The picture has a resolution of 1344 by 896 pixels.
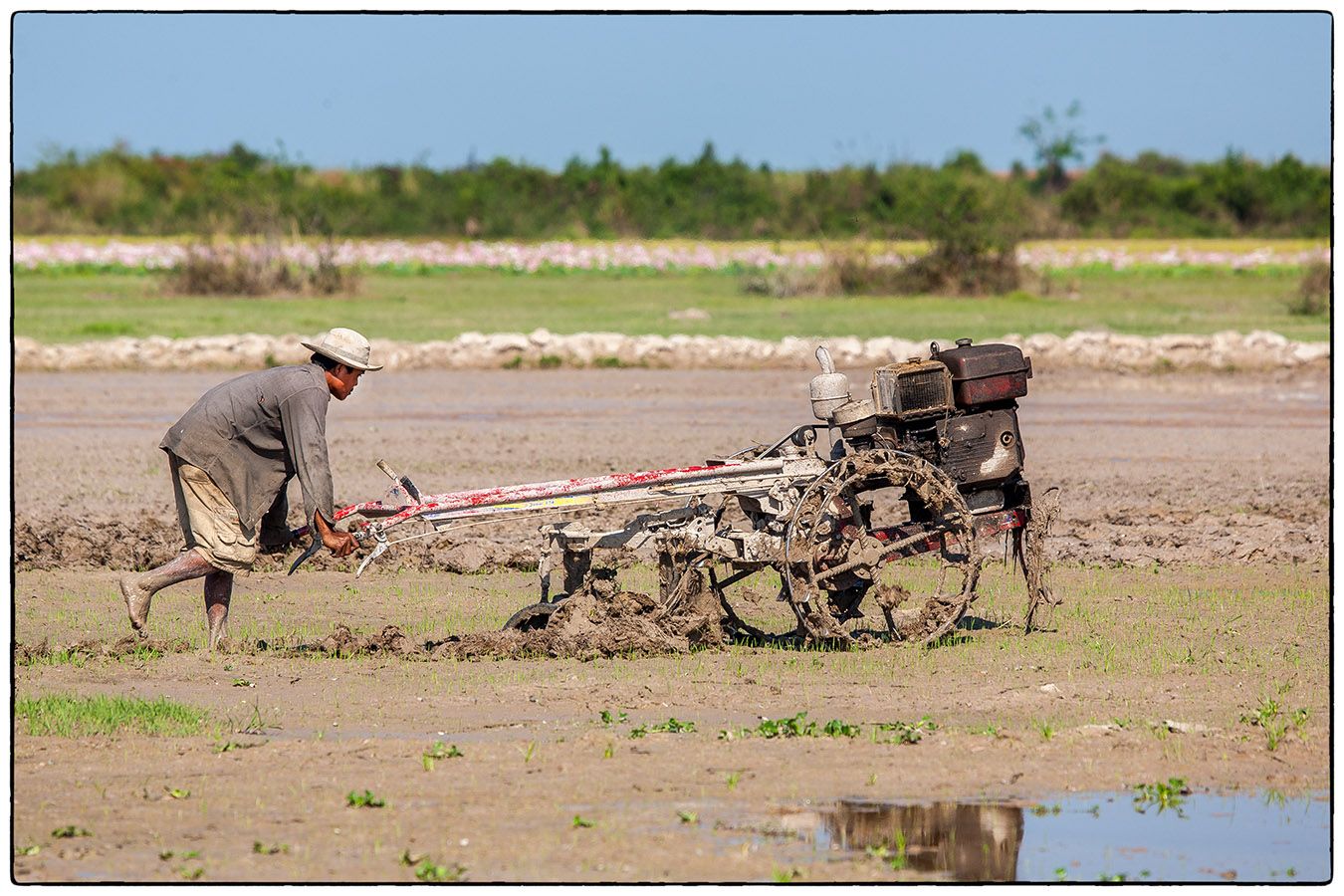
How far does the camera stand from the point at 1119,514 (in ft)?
43.4

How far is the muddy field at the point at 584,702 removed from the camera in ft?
20.2

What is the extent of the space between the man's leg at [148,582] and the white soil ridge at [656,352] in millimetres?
13405

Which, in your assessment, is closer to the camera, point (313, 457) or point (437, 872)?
point (437, 872)

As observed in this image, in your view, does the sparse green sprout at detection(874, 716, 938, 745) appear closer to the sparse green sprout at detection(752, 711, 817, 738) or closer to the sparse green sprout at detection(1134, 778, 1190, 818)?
the sparse green sprout at detection(752, 711, 817, 738)

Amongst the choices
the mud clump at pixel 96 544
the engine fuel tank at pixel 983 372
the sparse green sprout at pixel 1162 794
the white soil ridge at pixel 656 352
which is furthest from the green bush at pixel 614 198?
the sparse green sprout at pixel 1162 794

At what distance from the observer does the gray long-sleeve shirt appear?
8.51 meters

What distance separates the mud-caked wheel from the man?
205 centimetres

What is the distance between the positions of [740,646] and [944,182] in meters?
29.7

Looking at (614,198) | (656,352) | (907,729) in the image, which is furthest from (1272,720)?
(614,198)

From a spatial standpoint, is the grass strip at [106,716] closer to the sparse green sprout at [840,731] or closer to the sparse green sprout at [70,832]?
the sparse green sprout at [70,832]

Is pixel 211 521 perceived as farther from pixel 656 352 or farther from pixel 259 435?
pixel 656 352

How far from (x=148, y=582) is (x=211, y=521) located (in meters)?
0.51

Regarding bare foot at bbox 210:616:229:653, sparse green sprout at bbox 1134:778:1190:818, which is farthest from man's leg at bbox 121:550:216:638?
sparse green sprout at bbox 1134:778:1190:818

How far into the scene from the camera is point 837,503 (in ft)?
29.2
